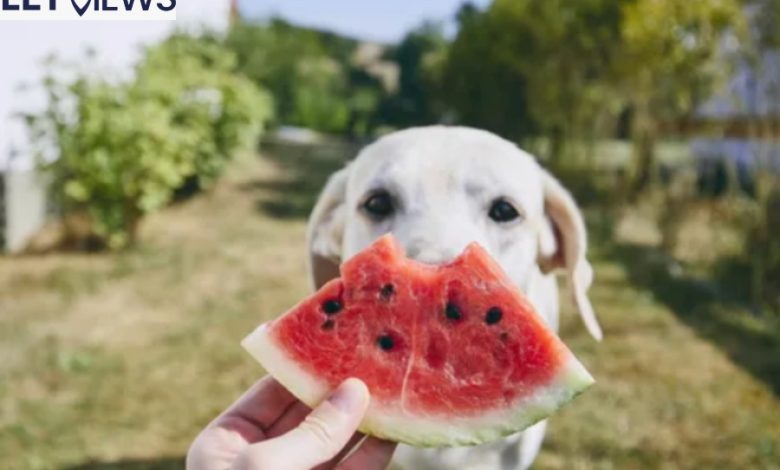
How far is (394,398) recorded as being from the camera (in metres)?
2.18

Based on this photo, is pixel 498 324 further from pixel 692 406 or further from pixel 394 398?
pixel 692 406

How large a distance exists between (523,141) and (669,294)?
1110 centimetres

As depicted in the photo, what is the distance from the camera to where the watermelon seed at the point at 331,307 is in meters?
2.30

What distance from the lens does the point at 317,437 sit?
6.40 feet

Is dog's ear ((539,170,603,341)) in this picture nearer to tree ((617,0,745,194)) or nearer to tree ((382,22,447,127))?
tree ((617,0,745,194))

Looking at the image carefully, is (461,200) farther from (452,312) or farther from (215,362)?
(215,362)

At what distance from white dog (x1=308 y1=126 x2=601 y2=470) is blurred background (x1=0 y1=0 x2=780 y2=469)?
1.87m

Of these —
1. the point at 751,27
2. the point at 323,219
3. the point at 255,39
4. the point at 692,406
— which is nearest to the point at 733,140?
the point at 751,27

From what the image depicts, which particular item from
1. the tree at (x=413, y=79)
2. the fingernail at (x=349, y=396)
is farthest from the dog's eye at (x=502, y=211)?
the tree at (x=413, y=79)

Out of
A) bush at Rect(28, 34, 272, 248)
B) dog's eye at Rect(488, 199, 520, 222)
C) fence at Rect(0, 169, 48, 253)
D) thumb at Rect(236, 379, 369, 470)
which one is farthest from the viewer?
bush at Rect(28, 34, 272, 248)

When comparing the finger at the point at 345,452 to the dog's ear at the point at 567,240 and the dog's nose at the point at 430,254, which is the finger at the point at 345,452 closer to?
the dog's nose at the point at 430,254

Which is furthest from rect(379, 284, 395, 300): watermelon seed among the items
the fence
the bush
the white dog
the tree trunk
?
the tree trunk

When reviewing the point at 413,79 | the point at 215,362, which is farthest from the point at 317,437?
the point at 413,79

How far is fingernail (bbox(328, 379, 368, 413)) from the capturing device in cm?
204
